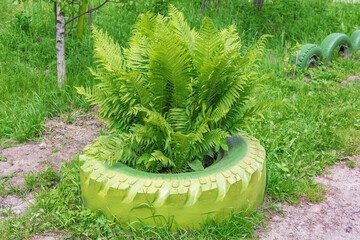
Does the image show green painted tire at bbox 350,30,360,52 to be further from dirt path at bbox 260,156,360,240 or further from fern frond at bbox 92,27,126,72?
fern frond at bbox 92,27,126,72

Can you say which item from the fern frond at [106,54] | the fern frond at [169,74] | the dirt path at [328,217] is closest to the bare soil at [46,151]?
the fern frond at [106,54]

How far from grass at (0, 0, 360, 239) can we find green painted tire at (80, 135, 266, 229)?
3.4 inches

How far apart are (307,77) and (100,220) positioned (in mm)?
4082

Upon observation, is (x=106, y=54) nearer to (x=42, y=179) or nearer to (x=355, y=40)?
(x=42, y=179)

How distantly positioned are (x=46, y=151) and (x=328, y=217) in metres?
2.58

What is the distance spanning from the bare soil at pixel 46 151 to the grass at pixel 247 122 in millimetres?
89

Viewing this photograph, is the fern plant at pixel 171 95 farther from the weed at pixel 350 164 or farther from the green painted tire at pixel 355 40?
the green painted tire at pixel 355 40

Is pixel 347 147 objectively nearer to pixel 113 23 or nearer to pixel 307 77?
pixel 307 77

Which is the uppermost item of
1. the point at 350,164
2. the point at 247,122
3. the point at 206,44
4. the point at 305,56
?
the point at 206,44

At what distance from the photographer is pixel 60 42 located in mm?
4301

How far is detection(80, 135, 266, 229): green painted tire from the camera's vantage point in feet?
7.52

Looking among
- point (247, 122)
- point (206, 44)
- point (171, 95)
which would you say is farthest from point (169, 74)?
point (247, 122)

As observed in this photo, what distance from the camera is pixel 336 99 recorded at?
15.0 ft

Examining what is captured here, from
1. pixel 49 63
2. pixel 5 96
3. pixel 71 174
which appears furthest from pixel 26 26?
pixel 71 174
